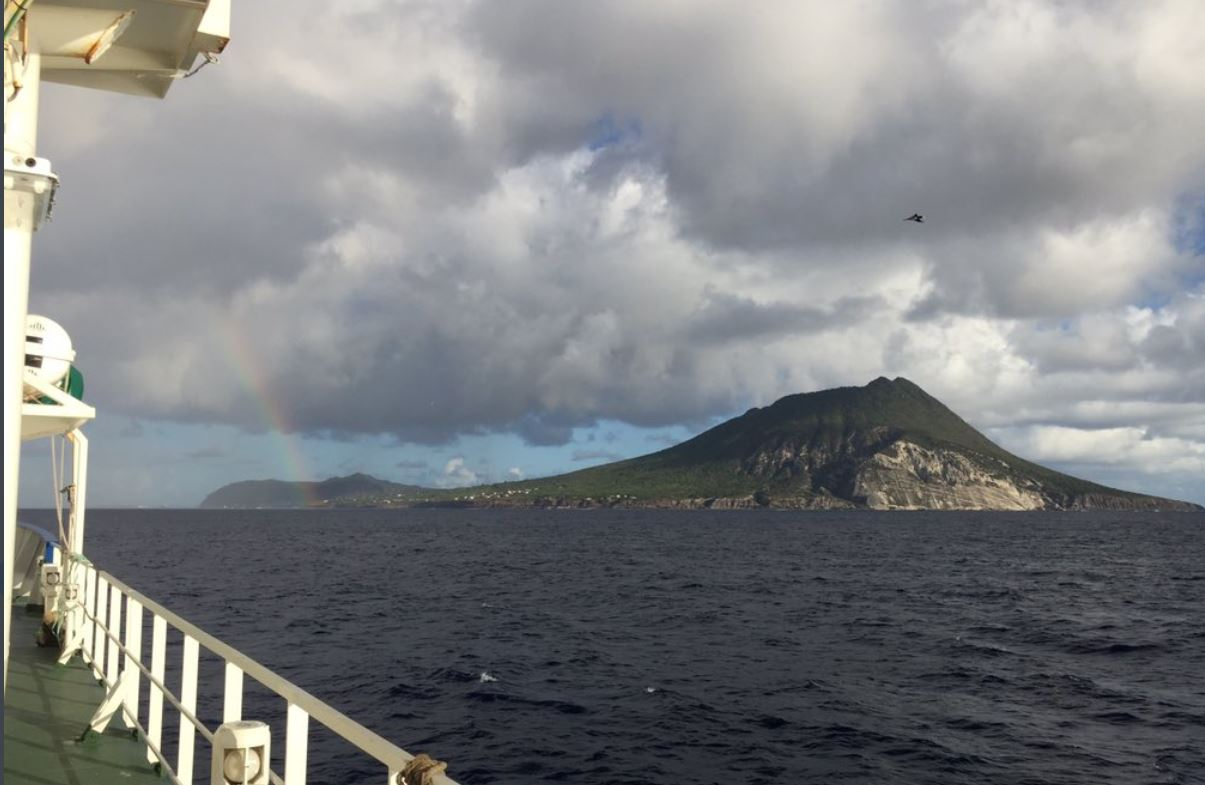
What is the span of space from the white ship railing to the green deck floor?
0.78 ft

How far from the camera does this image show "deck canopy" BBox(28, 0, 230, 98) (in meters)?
7.19

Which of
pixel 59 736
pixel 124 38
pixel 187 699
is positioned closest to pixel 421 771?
pixel 187 699

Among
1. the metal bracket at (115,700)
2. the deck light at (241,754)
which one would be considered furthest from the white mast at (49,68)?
the metal bracket at (115,700)

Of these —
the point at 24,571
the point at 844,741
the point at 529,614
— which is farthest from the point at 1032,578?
the point at 24,571

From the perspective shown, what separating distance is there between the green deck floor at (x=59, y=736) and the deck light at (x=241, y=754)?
4.81m

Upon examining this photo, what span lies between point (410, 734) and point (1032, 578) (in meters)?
70.0

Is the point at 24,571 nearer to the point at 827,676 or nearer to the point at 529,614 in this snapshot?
the point at 827,676

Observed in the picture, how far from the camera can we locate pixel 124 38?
785cm

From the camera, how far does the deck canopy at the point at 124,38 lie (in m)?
7.19

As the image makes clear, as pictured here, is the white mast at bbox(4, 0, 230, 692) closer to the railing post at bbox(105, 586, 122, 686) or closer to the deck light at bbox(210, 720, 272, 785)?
the deck light at bbox(210, 720, 272, 785)

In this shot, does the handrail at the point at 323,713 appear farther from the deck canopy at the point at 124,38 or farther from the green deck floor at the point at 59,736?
the deck canopy at the point at 124,38

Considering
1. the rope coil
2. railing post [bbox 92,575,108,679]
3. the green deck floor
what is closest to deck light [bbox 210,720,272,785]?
the rope coil

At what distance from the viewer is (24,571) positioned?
66.7 feet

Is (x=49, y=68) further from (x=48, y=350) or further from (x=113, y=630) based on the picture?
(x=113, y=630)
